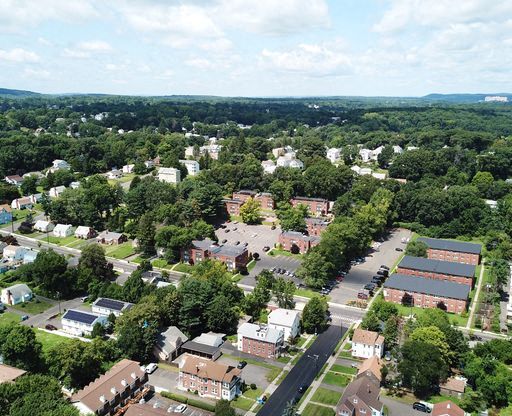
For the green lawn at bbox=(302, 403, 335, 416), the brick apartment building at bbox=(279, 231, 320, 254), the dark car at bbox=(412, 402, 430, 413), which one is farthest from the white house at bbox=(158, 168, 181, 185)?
the dark car at bbox=(412, 402, 430, 413)

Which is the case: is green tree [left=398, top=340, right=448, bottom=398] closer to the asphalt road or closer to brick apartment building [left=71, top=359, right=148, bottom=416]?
the asphalt road

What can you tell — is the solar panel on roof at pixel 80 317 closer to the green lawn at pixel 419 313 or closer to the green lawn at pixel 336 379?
the green lawn at pixel 336 379

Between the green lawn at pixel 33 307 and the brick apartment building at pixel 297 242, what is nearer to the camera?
the green lawn at pixel 33 307

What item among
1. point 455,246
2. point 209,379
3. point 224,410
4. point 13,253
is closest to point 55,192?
point 13,253

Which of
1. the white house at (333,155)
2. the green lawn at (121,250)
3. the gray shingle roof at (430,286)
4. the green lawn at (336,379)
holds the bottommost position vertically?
the green lawn at (336,379)

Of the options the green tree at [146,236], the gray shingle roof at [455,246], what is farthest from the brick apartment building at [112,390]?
the gray shingle roof at [455,246]

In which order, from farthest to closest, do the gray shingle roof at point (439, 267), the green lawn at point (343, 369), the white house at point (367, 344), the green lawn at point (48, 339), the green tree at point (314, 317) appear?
1. the gray shingle roof at point (439, 267)
2. the green tree at point (314, 317)
3. the green lawn at point (48, 339)
4. the white house at point (367, 344)
5. the green lawn at point (343, 369)

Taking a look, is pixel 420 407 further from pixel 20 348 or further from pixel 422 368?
pixel 20 348
